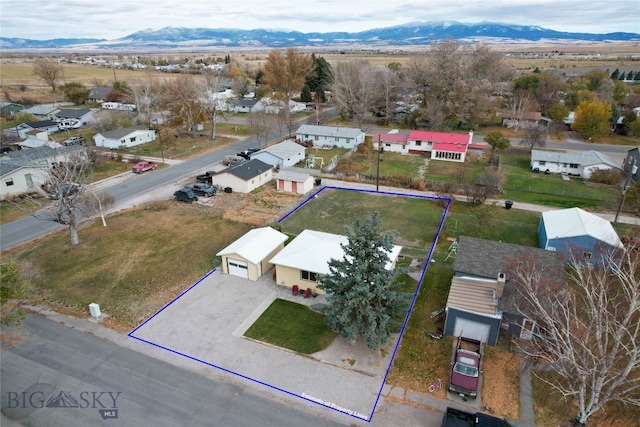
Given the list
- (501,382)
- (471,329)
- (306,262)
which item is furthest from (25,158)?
(501,382)

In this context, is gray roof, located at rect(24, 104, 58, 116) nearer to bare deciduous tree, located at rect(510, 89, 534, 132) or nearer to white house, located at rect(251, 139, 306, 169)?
white house, located at rect(251, 139, 306, 169)

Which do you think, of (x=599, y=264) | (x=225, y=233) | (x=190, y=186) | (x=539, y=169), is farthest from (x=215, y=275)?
(x=539, y=169)

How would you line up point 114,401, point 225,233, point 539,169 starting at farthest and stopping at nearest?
point 539,169
point 225,233
point 114,401

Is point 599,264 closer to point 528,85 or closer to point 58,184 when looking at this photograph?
point 58,184

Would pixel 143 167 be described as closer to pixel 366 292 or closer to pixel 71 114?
pixel 71 114

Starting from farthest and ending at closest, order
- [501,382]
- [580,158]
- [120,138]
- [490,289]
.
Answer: [120,138] → [580,158] → [490,289] → [501,382]

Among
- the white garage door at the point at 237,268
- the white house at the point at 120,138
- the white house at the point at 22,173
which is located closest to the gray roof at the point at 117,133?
the white house at the point at 120,138

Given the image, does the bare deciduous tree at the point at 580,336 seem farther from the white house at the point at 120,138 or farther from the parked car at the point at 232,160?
the white house at the point at 120,138
